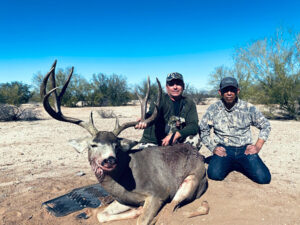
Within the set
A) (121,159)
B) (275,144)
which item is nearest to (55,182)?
(121,159)

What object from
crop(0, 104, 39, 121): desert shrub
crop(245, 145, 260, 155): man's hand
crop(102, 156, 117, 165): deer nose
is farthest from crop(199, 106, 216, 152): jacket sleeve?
crop(0, 104, 39, 121): desert shrub

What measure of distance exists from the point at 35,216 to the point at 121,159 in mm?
1681

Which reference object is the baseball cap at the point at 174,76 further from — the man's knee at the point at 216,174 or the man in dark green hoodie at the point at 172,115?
the man's knee at the point at 216,174

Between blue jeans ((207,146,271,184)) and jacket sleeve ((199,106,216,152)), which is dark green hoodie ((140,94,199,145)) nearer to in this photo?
jacket sleeve ((199,106,216,152))

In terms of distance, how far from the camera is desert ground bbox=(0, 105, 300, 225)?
12.8 ft

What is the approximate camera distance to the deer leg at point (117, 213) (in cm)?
398

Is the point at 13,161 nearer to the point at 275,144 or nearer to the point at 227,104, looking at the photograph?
the point at 227,104

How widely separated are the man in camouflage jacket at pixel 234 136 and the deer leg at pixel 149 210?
190 centimetres

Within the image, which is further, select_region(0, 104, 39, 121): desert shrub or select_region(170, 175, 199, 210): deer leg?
select_region(0, 104, 39, 121): desert shrub

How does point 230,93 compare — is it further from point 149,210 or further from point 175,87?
point 149,210

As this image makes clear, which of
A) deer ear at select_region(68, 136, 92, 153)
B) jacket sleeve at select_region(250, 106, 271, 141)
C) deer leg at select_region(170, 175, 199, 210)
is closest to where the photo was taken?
deer ear at select_region(68, 136, 92, 153)

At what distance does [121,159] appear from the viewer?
3936mm

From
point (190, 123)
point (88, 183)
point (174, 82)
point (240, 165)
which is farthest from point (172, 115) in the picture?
point (88, 183)

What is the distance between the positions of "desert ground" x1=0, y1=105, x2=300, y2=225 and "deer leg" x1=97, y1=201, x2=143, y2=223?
97 millimetres
